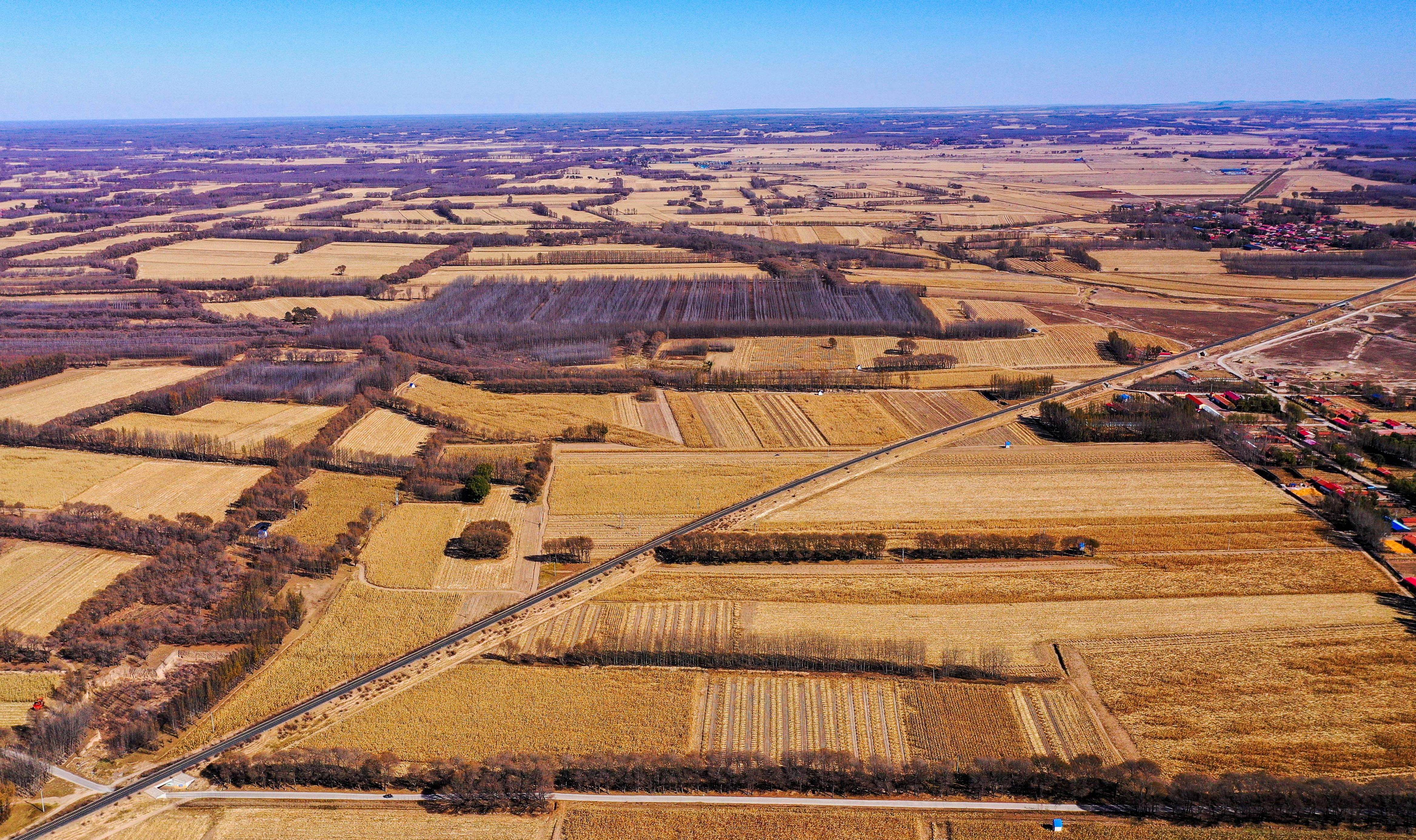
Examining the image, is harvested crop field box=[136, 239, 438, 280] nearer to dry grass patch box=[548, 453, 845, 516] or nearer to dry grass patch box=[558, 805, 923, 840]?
dry grass patch box=[548, 453, 845, 516]

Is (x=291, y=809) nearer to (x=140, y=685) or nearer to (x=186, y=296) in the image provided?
(x=140, y=685)

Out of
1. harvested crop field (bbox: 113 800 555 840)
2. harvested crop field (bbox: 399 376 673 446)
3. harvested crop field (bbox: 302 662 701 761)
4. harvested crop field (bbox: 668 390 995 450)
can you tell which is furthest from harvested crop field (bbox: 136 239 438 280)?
harvested crop field (bbox: 113 800 555 840)

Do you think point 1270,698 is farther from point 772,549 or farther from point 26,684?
point 26,684

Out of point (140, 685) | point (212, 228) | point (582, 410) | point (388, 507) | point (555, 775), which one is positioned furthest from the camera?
point (212, 228)

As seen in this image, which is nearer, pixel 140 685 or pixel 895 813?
pixel 895 813

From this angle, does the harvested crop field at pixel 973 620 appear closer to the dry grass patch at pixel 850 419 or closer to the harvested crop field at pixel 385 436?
the dry grass patch at pixel 850 419

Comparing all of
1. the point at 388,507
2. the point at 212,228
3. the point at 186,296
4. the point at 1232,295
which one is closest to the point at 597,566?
the point at 388,507

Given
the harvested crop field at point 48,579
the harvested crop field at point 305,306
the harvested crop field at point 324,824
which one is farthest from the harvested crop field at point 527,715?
the harvested crop field at point 305,306

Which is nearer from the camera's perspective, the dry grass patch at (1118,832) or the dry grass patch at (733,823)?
the dry grass patch at (1118,832)
